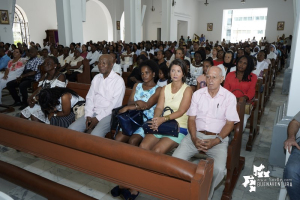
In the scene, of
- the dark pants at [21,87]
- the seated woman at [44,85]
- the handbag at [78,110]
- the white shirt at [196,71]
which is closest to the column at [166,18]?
the white shirt at [196,71]

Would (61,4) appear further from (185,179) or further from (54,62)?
(185,179)

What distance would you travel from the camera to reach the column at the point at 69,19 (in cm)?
771

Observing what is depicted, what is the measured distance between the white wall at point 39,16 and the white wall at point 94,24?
2.76 m

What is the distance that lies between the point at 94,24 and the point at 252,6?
13.3 meters

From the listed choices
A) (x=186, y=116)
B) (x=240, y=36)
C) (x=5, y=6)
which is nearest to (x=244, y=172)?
(x=186, y=116)

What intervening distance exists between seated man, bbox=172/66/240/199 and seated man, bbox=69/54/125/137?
1.00 meters

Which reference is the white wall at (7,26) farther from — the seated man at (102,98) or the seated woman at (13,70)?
the seated man at (102,98)

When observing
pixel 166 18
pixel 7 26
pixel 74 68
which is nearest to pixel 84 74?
pixel 74 68

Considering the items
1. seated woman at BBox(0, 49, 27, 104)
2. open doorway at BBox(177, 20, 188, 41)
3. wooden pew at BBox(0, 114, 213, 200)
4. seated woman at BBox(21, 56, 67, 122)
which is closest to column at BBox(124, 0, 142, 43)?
seated woman at BBox(0, 49, 27, 104)

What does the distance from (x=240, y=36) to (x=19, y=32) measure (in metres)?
18.4

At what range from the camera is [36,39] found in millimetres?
15719

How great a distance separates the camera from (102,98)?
3.03 metres

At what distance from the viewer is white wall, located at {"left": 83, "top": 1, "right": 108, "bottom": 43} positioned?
1855 centimetres

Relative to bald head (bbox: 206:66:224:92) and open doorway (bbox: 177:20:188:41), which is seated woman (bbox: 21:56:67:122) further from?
open doorway (bbox: 177:20:188:41)
